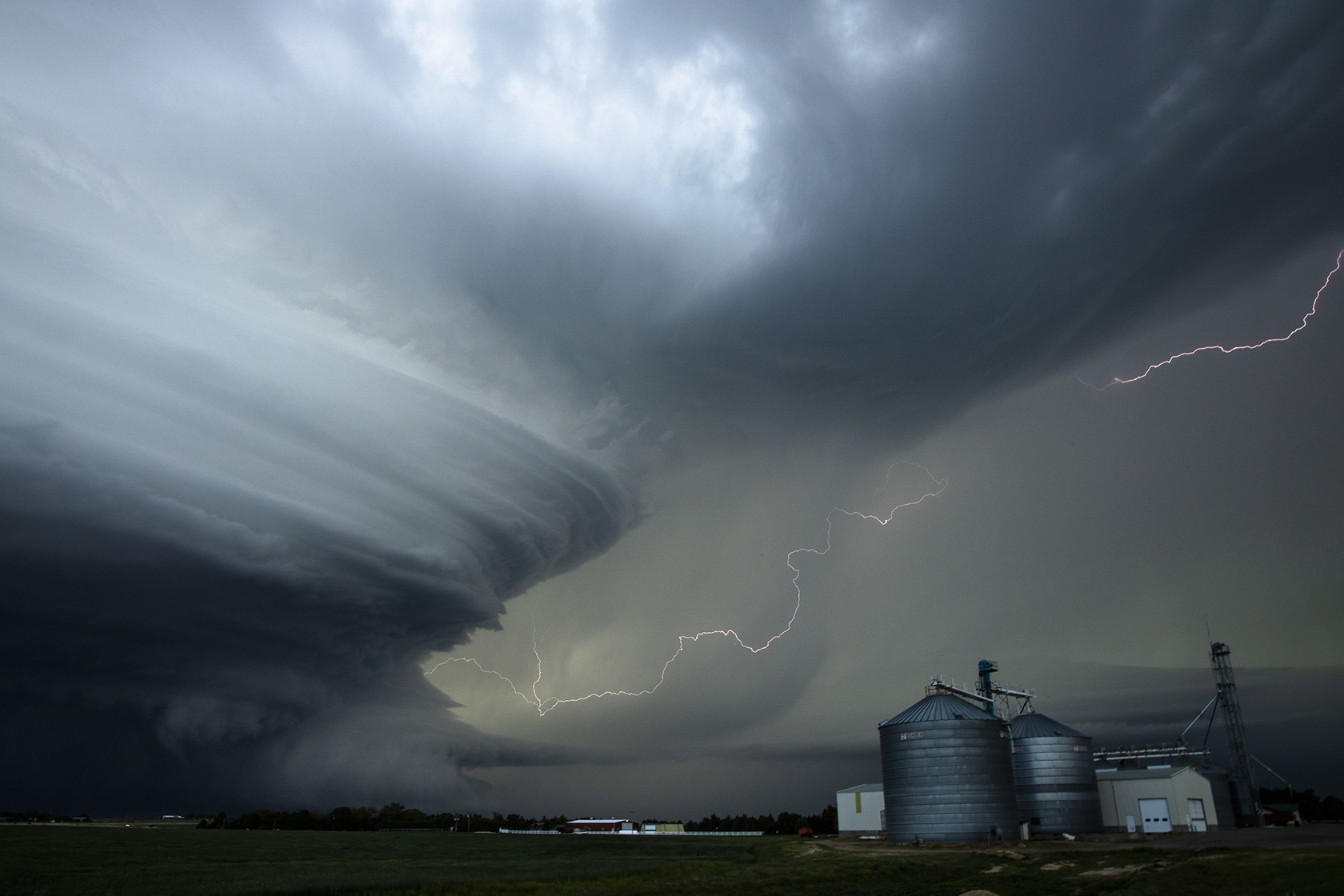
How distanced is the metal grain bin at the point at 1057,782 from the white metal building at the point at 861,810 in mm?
24788

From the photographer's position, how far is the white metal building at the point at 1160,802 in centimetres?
8731

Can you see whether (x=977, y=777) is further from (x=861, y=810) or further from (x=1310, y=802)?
(x=1310, y=802)

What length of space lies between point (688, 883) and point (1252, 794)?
98.1m

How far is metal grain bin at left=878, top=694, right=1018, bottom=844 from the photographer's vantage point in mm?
78000

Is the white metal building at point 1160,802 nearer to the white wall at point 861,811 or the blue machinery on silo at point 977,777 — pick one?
the blue machinery on silo at point 977,777

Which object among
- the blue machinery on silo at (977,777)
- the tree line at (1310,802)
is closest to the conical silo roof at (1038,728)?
the blue machinery on silo at (977,777)

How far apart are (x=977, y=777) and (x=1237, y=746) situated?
55958 millimetres

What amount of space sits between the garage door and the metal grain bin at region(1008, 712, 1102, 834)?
4.87 meters

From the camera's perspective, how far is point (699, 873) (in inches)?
2206

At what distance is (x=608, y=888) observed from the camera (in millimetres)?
45688

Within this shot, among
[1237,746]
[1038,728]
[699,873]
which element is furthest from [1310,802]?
[699,873]

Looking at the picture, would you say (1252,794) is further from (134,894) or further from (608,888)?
(134,894)

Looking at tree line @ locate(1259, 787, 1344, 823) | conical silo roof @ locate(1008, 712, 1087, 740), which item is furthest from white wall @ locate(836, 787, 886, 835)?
tree line @ locate(1259, 787, 1344, 823)

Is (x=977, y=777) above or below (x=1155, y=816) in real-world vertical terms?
above
